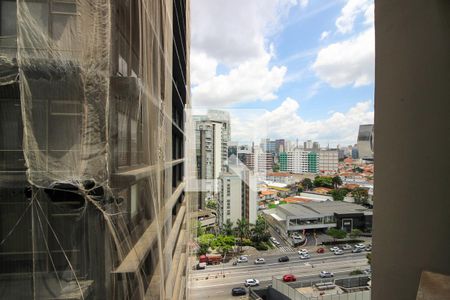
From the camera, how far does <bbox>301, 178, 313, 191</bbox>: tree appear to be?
14684 millimetres

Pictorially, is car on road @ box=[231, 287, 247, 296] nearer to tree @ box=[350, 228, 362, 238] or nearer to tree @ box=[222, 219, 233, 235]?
tree @ box=[222, 219, 233, 235]

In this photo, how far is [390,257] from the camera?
31.3 inches

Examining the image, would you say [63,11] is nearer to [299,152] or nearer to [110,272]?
[110,272]

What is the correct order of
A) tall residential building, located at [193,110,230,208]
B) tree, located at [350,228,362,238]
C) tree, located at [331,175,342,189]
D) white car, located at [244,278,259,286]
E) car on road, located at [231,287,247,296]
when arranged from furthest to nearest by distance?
tree, located at [350,228,362,238]
tree, located at [331,175,342,189]
white car, located at [244,278,259,286]
car on road, located at [231,287,247,296]
tall residential building, located at [193,110,230,208]

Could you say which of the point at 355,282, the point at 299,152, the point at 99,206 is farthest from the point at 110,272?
the point at 299,152

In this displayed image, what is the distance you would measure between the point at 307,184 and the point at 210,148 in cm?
906

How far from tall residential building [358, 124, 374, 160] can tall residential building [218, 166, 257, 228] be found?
7367 mm

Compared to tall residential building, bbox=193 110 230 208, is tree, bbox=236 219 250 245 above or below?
below

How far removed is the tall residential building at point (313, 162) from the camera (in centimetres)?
1396

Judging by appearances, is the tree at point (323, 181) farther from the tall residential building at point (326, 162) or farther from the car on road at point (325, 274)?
the car on road at point (325, 274)

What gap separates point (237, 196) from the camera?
10.1m

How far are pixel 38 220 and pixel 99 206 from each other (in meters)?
0.24

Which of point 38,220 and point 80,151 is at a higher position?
point 80,151

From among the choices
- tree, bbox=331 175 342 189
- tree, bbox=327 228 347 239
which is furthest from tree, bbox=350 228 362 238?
tree, bbox=331 175 342 189
